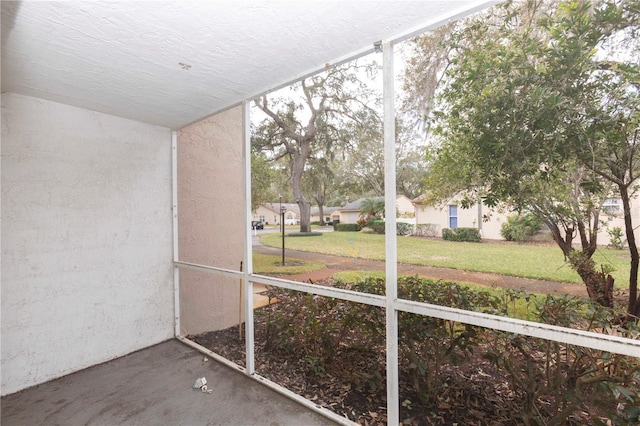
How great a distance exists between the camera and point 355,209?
2.71 meters

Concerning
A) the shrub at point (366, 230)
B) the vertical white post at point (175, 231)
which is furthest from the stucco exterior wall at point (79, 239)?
the shrub at point (366, 230)

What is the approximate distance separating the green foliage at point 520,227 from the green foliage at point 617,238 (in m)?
0.31

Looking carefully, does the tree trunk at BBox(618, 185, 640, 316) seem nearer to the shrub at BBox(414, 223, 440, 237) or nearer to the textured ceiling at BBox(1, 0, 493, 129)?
the shrub at BBox(414, 223, 440, 237)

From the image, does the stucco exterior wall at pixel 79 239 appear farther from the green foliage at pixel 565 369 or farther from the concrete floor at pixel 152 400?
the green foliage at pixel 565 369

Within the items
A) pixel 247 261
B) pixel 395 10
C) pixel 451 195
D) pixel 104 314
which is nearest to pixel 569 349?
pixel 451 195

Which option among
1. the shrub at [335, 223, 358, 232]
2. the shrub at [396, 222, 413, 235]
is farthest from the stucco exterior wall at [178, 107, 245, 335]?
the shrub at [396, 222, 413, 235]

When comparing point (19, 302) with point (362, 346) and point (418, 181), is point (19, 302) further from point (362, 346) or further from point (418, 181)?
point (418, 181)

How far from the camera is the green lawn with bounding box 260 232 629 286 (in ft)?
5.67

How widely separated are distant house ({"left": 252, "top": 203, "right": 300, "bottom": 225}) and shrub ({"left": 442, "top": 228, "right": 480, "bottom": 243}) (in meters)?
1.60

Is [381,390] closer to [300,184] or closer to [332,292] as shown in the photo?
[332,292]

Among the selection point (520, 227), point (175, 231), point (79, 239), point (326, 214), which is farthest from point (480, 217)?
point (79, 239)

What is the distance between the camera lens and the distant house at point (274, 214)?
3.33 meters

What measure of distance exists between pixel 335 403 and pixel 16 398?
2.58 m

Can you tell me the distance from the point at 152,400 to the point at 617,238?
3.32m
